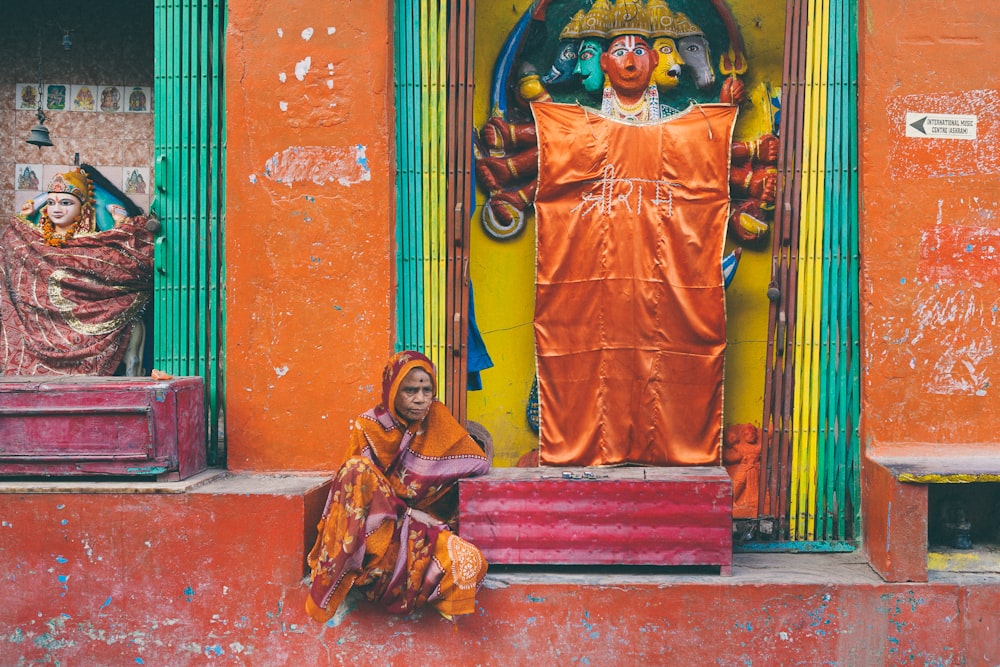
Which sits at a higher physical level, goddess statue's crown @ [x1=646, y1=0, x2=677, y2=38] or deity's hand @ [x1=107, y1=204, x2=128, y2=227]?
goddess statue's crown @ [x1=646, y1=0, x2=677, y2=38]

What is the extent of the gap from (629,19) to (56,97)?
387 centimetres

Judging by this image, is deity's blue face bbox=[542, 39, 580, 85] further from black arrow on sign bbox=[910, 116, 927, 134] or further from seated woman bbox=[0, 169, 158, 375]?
seated woman bbox=[0, 169, 158, 375]

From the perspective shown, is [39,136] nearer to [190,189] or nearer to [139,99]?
[139,99]

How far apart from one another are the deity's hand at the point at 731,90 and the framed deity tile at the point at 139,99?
377 cm

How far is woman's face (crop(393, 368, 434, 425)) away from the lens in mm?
4387

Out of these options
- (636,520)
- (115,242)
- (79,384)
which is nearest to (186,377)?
(79,384)

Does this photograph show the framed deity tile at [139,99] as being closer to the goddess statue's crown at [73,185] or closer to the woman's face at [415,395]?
the goddess statue's crown at [73,185]

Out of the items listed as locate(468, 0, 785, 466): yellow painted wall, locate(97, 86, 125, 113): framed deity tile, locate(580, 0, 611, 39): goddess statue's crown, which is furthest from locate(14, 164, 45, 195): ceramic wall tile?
locate(580, 0, 611, 39): goddess statue's crown

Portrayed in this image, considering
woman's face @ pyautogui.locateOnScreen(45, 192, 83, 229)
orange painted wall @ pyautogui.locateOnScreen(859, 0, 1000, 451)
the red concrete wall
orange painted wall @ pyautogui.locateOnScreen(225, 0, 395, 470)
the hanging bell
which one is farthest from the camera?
the hanging bell

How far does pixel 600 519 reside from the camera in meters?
4.40

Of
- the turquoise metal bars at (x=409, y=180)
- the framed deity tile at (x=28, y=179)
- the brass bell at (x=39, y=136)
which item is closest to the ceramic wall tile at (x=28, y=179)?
the framed deity tile at (x=28, y=179)

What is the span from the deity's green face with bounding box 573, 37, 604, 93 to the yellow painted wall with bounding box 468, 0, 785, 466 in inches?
18.0

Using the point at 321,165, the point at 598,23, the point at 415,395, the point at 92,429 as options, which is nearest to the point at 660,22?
the point at 598,23

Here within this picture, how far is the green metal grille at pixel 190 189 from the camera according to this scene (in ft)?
17.0
